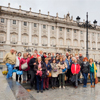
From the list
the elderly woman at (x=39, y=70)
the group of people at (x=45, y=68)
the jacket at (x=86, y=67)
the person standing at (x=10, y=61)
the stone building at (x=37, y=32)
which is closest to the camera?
the elderly woman at (x=39, y=70)

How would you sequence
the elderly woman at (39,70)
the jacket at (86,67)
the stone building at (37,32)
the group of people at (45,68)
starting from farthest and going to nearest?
the stone building at (37,32) < the jacket at (86,67) < the group of people at (45,68) < the elderly woman at (39,70)

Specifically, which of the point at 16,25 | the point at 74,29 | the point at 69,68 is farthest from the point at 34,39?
the point at 69,68

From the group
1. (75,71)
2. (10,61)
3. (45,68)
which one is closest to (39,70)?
(45,68)

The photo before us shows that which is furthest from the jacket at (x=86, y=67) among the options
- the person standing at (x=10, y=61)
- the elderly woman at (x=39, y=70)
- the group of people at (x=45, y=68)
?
the person standing at (x=10, y=61)

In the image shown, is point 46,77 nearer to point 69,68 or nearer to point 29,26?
point 69,68

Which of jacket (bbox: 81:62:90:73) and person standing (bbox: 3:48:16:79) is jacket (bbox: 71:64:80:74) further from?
person standing (bbox: 3:48:16:79)

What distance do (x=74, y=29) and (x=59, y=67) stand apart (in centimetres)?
3296

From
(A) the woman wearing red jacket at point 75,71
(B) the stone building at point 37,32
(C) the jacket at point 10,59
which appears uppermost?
(B) the stone building at point 37,32

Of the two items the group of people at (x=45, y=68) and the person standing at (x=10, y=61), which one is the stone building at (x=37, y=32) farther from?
the group of people at (x=45, y=68)

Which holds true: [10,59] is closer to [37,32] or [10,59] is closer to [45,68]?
[45,68]

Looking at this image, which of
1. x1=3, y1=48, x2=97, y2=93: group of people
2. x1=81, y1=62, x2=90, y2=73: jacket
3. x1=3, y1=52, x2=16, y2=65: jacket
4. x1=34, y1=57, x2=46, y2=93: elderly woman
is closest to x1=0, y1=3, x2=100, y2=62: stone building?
x1=3, y1=52, x2=16, y2=65: jacket

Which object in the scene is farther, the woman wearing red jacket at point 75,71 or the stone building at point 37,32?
the stone building at point 37,32

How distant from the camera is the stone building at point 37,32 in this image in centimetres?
2731

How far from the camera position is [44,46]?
3122cm
